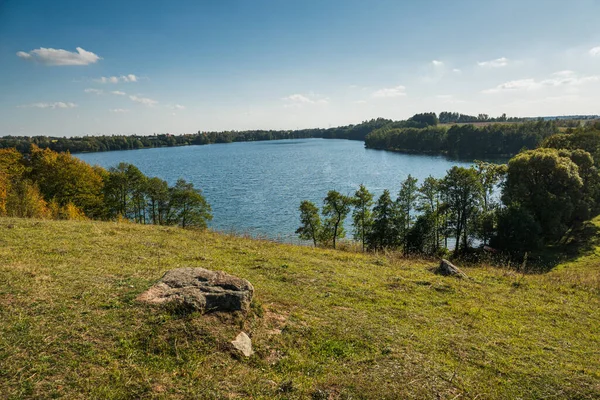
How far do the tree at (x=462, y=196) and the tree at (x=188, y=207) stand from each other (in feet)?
110

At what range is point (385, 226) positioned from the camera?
41500mm

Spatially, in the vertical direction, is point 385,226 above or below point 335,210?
below

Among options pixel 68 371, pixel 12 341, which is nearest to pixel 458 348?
pixel 68 371

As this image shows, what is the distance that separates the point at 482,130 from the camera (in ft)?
429

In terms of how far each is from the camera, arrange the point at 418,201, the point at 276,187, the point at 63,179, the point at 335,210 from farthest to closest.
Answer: the point at 276,187, the point at 418,201, the point at 63,179, the point at 335,210

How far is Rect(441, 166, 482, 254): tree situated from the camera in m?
40.6

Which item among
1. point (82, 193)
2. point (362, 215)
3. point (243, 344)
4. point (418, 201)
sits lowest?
point (362, 215)

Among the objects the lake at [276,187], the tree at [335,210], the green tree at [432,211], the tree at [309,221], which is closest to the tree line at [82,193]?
the lake at [276,187]

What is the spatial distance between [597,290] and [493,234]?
27082mm

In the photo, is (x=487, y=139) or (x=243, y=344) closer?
(x=243, y=344)

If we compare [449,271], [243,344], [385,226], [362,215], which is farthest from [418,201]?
[243,344]

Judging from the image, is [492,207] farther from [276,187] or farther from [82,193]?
[82,193]

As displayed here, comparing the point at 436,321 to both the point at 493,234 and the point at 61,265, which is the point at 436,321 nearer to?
the point at 61,265

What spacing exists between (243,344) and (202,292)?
1717 millimetres
